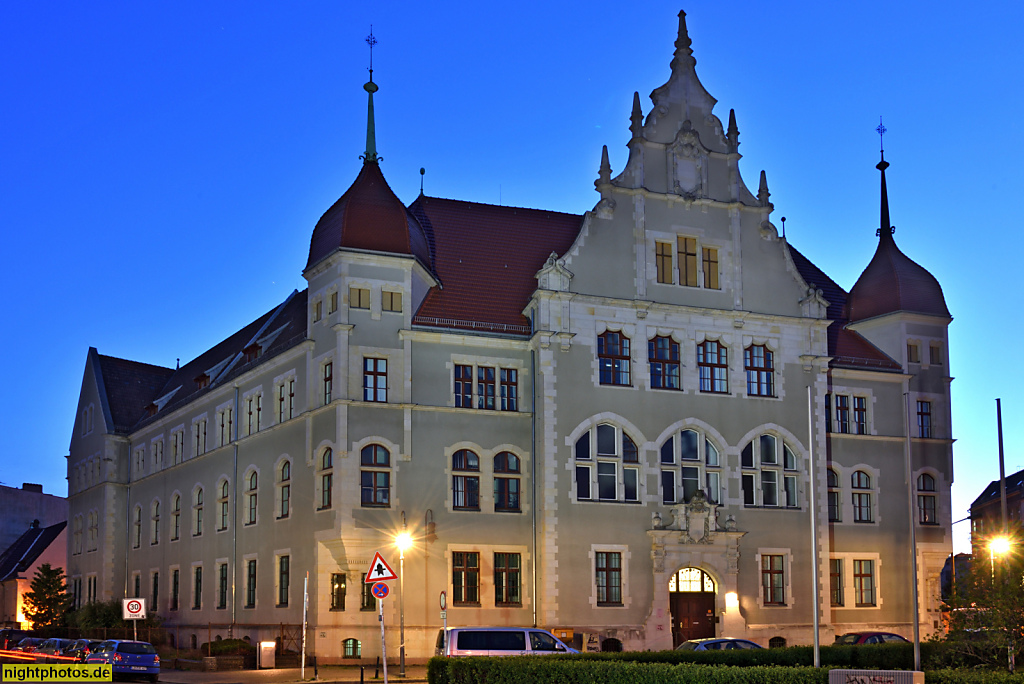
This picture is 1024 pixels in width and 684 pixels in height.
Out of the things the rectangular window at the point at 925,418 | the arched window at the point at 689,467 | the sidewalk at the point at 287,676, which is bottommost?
the sidewalk at the point at 287,676

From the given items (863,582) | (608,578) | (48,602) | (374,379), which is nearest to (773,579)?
(863,582)

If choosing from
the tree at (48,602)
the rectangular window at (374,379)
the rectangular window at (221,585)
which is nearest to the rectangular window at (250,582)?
the rectangular window at (221,585)

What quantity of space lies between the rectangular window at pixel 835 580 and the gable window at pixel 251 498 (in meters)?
24.9

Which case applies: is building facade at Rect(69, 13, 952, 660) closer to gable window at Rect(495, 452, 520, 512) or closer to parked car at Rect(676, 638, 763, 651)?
gable window at Rect(495, 452, 520, 512)

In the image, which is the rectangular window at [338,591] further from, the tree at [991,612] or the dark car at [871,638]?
the tree at [991,612]

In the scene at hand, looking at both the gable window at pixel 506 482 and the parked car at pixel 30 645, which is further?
the gable window at pixel 506 482

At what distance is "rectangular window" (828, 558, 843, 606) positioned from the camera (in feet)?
171

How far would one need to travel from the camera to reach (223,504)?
58.0 meters

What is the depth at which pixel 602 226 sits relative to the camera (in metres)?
50.8

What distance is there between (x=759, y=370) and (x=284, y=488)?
20.5 metres

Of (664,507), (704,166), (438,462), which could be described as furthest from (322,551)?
(704,166)

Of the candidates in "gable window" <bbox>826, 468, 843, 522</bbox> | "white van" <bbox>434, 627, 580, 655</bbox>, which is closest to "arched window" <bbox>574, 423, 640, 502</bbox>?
"gable window" <bbox>826, 468, 843, 522</bbox>

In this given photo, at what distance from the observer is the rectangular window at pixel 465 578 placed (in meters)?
47.6

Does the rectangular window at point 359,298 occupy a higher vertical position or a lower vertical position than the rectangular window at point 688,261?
lower
